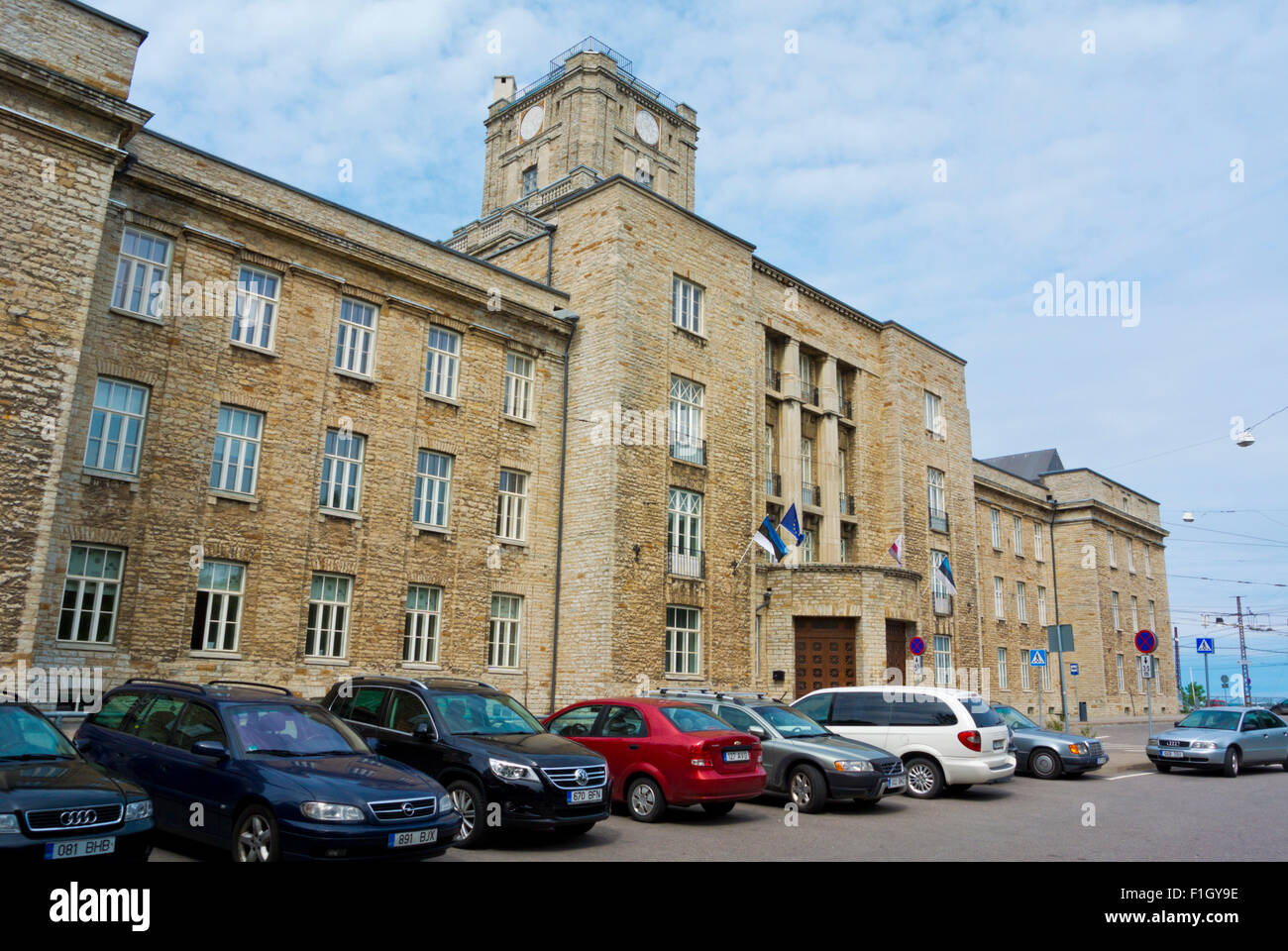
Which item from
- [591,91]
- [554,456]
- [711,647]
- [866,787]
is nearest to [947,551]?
[711,647]

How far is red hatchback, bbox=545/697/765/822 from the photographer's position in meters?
11.2

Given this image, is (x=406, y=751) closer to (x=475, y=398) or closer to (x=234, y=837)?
(x=234, y=837)

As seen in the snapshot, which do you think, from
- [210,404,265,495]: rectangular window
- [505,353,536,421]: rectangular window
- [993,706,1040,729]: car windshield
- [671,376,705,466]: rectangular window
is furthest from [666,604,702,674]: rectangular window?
[210,404,265,495]: rectangular window

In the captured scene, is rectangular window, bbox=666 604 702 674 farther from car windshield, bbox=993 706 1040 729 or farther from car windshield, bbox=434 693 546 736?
car windshield, bbox=434 693 546 736

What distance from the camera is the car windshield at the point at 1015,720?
19.5 metres

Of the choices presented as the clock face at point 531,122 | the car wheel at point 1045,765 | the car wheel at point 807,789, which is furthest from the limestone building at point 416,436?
the clock face at point 531,122

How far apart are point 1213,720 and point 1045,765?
17.6 ft

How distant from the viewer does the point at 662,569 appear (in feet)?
79.5

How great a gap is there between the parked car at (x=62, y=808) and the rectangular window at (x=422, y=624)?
42.9 ft

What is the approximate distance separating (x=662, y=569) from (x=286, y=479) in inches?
391

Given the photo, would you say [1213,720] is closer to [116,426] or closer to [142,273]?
[116,426]

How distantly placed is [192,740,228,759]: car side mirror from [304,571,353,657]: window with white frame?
36.4 feet
